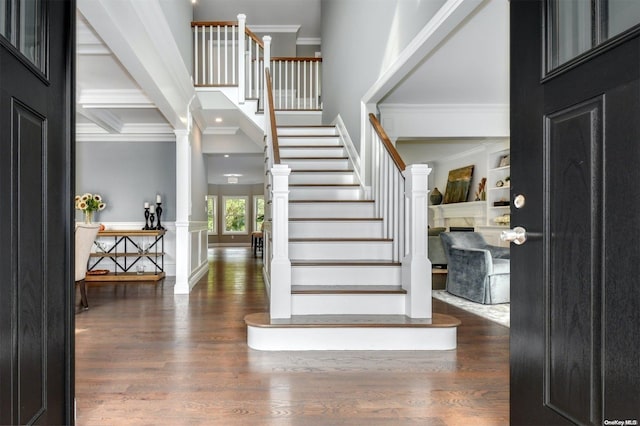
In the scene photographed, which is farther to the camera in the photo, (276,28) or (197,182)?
(276,28)

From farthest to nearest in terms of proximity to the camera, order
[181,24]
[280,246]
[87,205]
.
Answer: [87,205] < [181,24] < [280,246]

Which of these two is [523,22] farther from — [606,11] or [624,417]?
[624,417]

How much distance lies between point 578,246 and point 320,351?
6.71 feet

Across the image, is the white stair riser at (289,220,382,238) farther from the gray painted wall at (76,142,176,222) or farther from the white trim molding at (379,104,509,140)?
the gray painted wall at (76,142,176,222)

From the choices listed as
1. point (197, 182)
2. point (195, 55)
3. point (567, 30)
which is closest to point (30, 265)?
point (567, 30)

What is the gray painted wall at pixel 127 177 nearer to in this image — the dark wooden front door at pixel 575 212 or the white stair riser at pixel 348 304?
the white stair riser at pixel 348 304

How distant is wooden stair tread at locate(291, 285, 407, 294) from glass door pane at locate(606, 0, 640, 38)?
97.0 inches

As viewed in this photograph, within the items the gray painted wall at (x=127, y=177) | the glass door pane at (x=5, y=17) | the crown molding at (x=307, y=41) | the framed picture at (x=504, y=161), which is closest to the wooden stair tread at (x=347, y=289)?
the glass door pane at (x=5, y=17)

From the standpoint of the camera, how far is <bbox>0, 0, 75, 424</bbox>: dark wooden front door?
1194mm

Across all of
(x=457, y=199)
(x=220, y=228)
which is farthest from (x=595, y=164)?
(x=220, y=228)

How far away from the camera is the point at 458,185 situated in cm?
819

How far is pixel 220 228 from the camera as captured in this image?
15891 millimetres

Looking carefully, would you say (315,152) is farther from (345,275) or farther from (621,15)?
(621,15)

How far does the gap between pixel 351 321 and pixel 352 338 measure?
14cm
